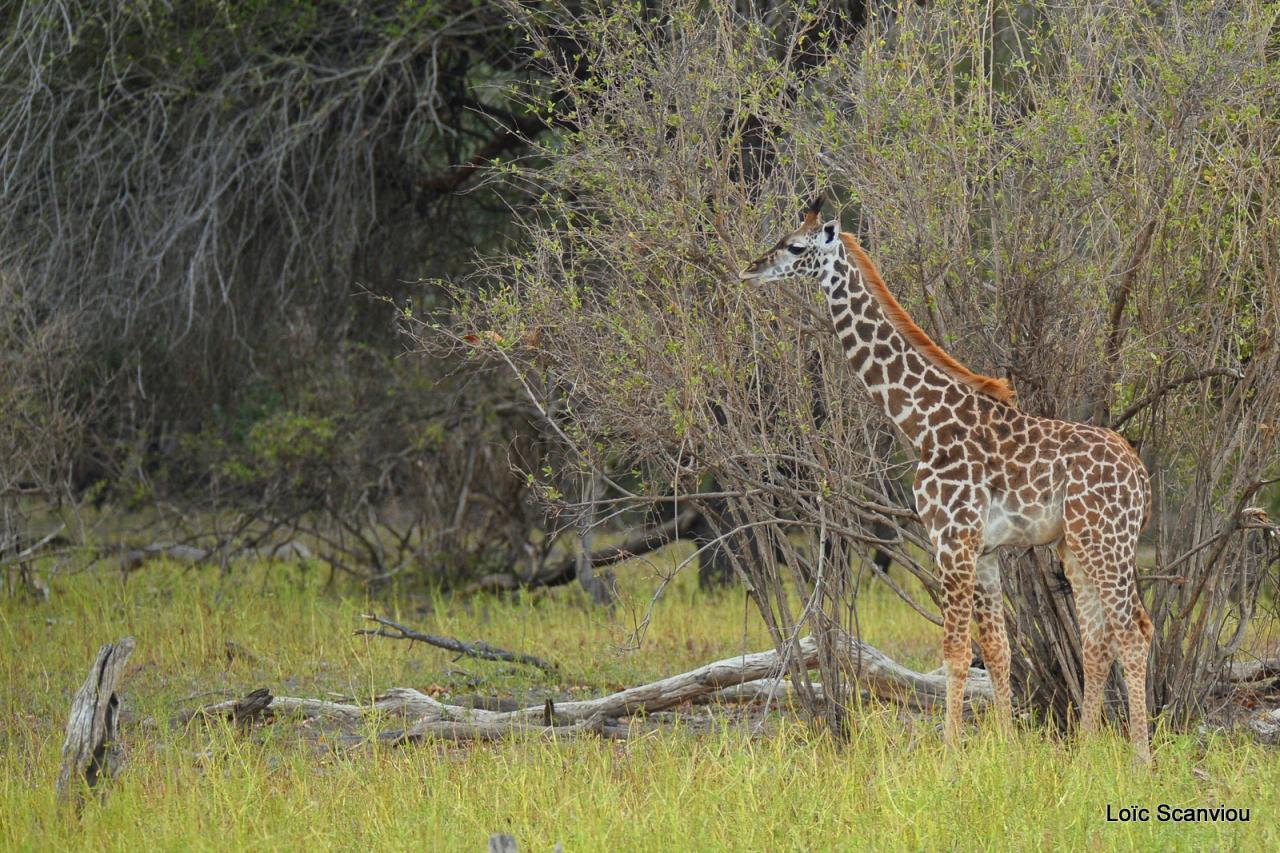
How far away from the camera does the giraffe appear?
6297 millimetres

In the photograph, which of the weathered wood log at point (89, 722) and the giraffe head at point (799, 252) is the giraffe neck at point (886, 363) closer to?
the giraffe head at point (799, 252)

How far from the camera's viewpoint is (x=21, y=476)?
1169 cm

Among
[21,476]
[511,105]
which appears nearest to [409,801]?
[21,476]

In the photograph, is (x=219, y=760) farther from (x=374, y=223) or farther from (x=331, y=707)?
(x=374, y=223)

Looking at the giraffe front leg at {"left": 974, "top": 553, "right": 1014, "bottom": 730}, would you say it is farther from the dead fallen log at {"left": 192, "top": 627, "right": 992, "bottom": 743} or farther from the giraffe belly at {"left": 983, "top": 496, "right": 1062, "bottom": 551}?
the dead fallen log at {"left": 192, "top": 627, "right": 992, "bottom": 743}

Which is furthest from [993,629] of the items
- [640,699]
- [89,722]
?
[89,722]

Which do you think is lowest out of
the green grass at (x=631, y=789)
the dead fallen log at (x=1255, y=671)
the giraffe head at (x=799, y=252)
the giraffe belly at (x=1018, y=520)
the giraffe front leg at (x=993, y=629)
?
the dead fallen log at (x=1255, y=671)

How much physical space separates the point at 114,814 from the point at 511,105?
806 centimetres

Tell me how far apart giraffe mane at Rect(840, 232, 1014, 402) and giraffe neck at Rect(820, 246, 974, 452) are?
0.07ft

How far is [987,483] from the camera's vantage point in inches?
250

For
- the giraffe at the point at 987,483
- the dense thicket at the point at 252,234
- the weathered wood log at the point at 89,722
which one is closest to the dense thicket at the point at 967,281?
the giraffe at the point at 987,483

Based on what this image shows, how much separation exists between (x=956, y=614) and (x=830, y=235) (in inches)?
64.9

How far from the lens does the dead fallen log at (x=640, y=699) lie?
769 centimetres

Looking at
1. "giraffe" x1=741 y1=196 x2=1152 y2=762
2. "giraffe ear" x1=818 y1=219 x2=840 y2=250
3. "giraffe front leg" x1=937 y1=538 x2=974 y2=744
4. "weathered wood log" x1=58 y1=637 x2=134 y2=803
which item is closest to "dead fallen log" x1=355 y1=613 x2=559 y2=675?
"weathered wood log" x1=58 y1=637 x2=134 y2=803
